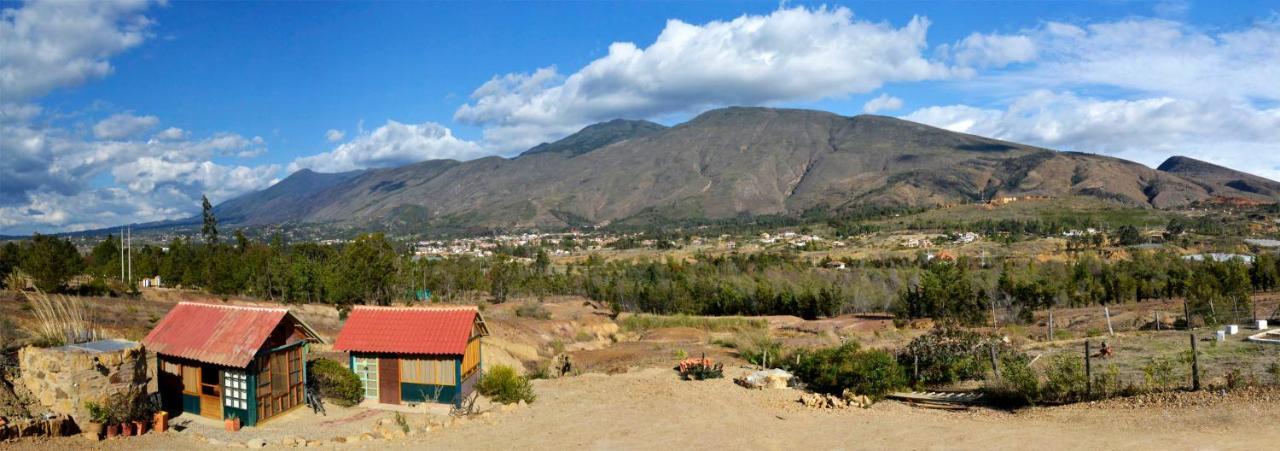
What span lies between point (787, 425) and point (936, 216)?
123 m

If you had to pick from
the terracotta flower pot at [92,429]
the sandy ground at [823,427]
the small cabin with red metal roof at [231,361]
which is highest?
the small cabin with red metal roof at [231,361]

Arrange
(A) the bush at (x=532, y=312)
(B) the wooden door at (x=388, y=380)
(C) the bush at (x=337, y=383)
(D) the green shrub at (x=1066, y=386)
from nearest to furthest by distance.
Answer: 1. (D) the green shrub at (x=1066, y=386)
2. (C) the bush at (x=337, y=383)
3. (B) the wooden door at (x=388, y=380)
4. (A) the bush at (x=532, y=312)

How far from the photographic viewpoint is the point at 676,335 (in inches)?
1778

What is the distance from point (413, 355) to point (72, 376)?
25.5 ft

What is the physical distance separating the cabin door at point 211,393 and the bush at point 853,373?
16.7 metres

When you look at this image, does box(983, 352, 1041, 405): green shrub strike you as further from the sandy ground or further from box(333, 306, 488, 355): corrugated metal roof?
box(333, 306, 488, 355): corrugated metal roof

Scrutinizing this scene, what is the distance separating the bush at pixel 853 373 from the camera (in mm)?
20500

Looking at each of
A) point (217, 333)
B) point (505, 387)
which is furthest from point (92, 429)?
point (505, 387)

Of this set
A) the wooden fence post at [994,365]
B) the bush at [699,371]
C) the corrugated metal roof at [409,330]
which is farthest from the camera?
the bush at [699,371]

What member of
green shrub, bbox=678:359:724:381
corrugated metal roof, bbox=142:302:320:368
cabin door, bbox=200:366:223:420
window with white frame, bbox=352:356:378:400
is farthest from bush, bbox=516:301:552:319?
cabin door, bbox=200:366:223:420

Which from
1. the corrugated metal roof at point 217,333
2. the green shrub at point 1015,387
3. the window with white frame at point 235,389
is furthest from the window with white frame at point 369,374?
the green shrub at point 1015,387

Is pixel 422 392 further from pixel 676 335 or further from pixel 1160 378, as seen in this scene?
pixel 676 335

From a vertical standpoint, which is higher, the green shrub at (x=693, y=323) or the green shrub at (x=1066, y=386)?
the green shrub at (x=1066, y=386)

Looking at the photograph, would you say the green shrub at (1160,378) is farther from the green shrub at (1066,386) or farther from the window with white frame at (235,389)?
the window with white frame at (235,389)
